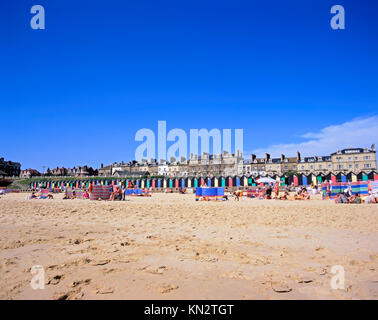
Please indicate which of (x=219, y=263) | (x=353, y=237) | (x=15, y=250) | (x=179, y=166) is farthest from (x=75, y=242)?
(x=179, y=166)

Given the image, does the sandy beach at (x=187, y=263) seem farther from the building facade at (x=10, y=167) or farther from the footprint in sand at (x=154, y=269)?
the building facade at (x=10, y=167)

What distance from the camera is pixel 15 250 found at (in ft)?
16.3

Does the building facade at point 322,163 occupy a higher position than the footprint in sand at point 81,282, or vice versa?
the building facade at point 322,163

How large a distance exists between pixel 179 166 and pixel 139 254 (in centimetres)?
11045

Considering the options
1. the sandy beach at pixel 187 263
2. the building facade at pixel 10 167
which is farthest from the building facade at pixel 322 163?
the building facade at pixel 10 167

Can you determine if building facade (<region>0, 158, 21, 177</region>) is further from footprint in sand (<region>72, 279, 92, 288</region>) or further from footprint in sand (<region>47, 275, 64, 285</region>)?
footprint in sand (<region>72, 279, 92, 288</region>)

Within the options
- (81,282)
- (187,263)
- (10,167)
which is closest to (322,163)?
(187,263)

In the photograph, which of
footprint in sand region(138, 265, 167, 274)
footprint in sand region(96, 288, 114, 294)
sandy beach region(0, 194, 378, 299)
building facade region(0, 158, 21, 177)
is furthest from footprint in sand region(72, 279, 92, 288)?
building facade region(0, 158, 21, 177)

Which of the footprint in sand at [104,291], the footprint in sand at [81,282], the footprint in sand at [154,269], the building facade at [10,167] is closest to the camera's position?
the footprint in sand at [104,291]

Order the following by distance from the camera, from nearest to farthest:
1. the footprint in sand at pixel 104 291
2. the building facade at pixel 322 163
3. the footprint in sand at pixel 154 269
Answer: the footprint in sand at pixel 104 291 < the footprint in sand at pixel 154 269 < the building facade at pixel 322 163

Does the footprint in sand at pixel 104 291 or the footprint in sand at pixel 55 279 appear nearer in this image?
the footprint in sand at pixel 104 291

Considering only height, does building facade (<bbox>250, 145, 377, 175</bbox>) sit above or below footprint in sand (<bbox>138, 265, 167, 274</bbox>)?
above

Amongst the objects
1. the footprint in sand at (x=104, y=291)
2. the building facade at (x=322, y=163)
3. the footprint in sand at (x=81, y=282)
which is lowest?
the footprint in sand at (x=81, y=282)

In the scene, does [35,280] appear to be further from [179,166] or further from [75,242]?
[179,166]
